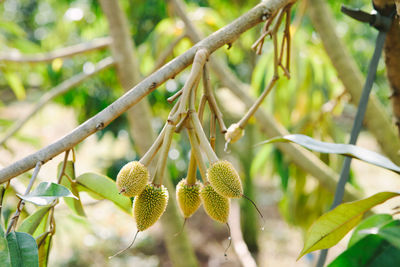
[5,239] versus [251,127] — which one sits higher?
[5,239]

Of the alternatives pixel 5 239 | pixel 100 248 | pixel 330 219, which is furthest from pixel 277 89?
pixel 100 248

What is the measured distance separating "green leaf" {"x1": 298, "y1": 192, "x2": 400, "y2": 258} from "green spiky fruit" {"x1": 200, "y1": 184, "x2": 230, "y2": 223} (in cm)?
9

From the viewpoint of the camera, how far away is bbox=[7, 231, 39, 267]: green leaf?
0.87 ft

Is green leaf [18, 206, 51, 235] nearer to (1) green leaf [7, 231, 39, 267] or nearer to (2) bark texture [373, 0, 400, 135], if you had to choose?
(1) green leaf [7, 231, 39, 267]

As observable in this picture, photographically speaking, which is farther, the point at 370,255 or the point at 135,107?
the point at 135,107

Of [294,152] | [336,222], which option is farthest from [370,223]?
[294,152]

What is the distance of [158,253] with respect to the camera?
2.71 metres

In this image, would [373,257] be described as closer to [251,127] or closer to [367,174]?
[251,127]

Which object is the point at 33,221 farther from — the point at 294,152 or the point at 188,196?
the point at 294,152

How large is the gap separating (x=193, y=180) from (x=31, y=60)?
0.83 meters

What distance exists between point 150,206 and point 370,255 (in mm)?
179

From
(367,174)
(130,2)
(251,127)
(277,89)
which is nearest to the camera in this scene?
(277,89)

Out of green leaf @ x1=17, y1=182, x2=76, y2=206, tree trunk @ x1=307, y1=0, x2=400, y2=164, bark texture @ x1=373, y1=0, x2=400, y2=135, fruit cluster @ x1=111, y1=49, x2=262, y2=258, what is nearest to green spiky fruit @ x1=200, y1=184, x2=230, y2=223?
fruit cluster @ x1=111, y1=49, x2=262, y2=258

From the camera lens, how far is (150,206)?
295 mm
